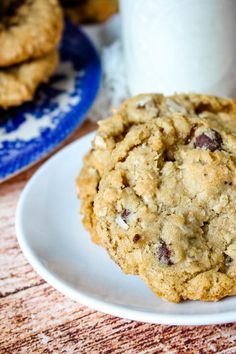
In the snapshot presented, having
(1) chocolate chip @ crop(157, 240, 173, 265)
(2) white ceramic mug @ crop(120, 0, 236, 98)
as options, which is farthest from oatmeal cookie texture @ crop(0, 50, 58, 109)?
(1) chocolate chip @ crop(157, 240, 173, 265)

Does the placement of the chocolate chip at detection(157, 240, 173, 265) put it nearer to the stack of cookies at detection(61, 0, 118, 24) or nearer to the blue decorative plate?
the blue decorative plate

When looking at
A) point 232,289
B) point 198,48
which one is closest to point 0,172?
point 198,48

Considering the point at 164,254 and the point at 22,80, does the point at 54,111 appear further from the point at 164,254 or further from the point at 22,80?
the point at 164,254

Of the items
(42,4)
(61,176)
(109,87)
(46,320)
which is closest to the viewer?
(46,320)

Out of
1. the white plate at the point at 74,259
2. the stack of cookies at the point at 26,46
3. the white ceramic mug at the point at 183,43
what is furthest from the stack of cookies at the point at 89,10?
the white plate at the point at 74,259

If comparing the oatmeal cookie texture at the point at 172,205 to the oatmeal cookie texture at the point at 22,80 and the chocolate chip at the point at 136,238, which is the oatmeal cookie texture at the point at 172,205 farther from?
the oatmeal cookie texture at the point at 22,80

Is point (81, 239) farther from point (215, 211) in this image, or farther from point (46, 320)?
point (215, 211)
